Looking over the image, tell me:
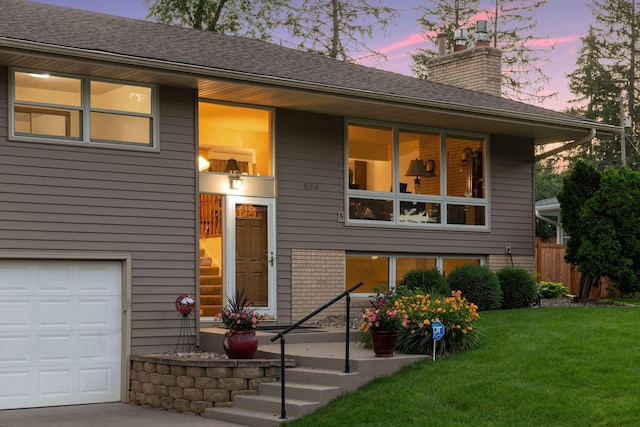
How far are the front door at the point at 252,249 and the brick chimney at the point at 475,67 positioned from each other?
21.5 ft

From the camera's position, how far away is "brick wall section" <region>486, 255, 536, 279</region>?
645 inches

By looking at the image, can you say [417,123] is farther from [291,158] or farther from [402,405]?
[402,405]

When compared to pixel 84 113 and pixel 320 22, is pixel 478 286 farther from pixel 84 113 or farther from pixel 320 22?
pixel 320 22

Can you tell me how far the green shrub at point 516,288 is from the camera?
49.9ft

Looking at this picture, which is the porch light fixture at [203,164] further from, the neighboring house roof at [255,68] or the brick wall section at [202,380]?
the brick wall section at [202,380]

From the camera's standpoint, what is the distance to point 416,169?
614 inches

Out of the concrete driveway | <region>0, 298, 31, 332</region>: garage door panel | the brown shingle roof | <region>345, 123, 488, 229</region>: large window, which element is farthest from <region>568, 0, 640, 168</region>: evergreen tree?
<region>0, 298, 31, 332</region>: garage door panel

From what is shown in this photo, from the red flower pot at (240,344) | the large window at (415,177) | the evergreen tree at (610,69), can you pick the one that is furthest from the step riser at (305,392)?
the evergreen tree at (610,69)

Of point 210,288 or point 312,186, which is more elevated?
point 312,186

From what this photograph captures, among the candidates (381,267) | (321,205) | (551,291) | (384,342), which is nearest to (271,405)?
(384,342)

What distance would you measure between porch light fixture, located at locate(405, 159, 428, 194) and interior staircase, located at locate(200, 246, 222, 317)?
3.87 m

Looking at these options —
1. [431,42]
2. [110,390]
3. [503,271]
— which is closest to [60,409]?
[110,390]

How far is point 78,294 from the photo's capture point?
11.9 meters

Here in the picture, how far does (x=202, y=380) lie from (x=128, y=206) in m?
2.65
